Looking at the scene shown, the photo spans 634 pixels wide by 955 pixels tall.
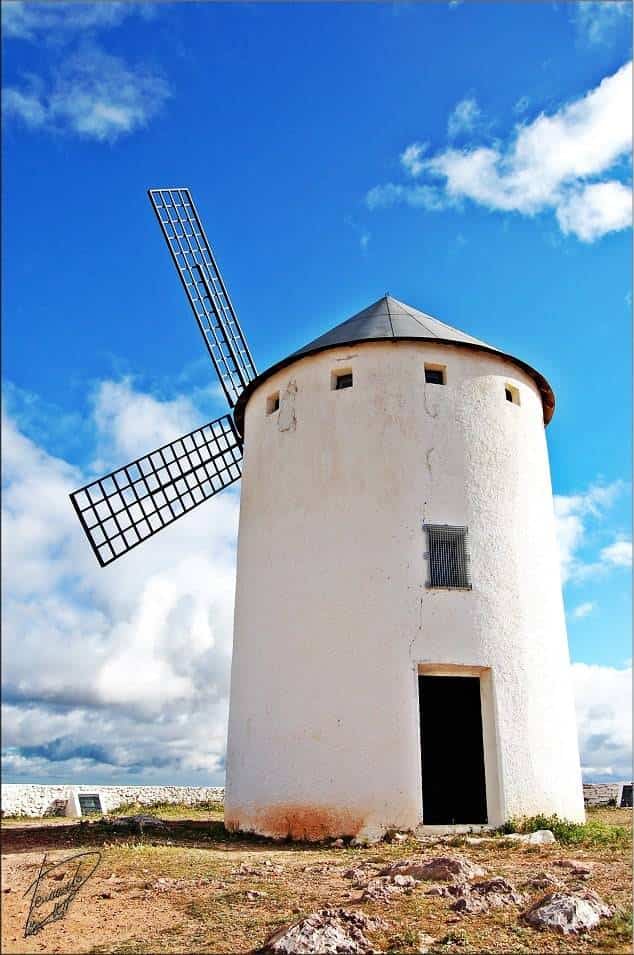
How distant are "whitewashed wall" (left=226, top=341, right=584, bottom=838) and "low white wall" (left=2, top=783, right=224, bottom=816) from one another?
5.11 meters

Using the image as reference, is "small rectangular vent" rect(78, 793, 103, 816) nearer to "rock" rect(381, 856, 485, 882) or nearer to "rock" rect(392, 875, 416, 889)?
"rock" rect(381, 856, 485, 882)

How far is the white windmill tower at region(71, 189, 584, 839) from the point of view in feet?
40.0

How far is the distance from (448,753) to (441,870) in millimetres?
7337

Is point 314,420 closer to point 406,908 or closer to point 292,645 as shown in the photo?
point 292,645

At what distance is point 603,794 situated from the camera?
1973 centimetres

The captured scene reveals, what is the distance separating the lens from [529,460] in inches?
580

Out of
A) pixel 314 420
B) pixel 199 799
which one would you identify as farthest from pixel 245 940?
pixel 199 799

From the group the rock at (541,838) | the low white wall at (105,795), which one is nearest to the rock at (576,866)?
the rock at (541,838)

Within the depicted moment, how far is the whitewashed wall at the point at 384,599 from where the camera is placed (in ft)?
39.8

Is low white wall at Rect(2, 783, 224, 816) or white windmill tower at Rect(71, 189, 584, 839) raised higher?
white windmill tower at Rect(71, 189, 584, 839)

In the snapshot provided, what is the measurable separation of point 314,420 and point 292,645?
388 centimetres

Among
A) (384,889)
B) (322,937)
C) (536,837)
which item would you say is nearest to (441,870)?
(384,889)
